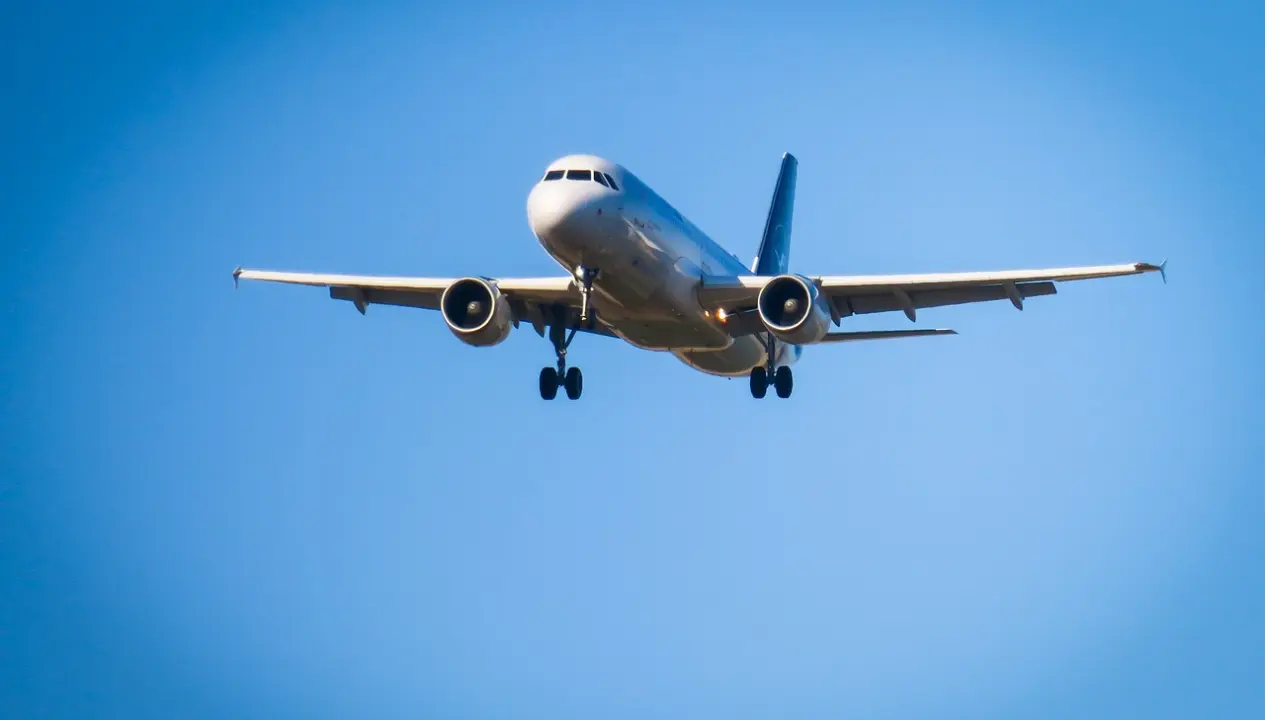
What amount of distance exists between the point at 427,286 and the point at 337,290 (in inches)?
123

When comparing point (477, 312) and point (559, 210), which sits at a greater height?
point (559, 210)

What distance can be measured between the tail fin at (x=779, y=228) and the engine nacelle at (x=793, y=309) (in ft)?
36.5

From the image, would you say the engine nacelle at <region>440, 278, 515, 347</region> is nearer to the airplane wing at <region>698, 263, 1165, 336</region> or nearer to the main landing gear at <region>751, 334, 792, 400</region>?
the airplane wing at <region>698, 263, 1165, 336</region>

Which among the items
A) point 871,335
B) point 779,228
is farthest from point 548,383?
point 779,228

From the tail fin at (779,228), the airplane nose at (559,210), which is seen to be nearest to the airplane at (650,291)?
the airplane nose at (559,210)

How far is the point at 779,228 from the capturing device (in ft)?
166

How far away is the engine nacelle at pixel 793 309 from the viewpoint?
115 feet

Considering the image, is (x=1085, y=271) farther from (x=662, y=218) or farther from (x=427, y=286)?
(x=427, y=286)

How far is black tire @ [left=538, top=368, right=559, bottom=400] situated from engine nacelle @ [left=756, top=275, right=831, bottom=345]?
5.44m

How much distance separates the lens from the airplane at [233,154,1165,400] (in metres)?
33.5

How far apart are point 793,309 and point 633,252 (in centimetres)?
371

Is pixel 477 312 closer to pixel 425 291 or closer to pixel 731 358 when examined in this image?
pixel 425 291

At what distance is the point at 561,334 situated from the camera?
3825 cm

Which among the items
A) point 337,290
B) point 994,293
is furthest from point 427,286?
point 994,293
